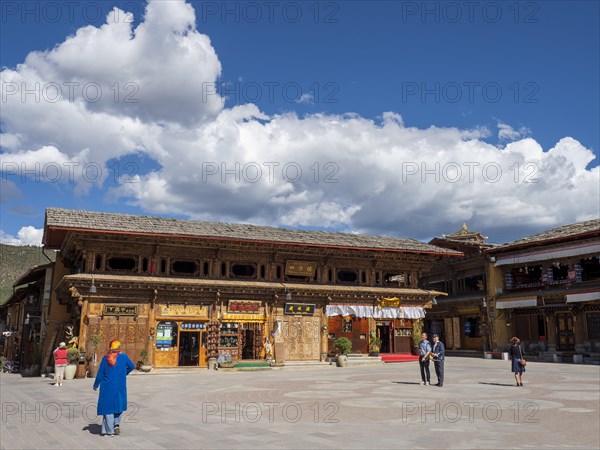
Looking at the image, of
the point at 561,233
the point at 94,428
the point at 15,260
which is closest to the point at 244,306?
the point at 94,428

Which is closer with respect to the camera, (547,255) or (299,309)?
(299,309)

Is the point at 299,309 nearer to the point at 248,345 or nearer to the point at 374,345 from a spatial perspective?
the point at 248,345

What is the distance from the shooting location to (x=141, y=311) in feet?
86.5

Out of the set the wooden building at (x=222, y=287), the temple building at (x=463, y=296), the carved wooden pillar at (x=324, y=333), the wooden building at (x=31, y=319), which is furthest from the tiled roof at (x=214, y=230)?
the temple building at (x=463, y=296)

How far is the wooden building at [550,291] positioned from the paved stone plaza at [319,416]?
16.2 metres

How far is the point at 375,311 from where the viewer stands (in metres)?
32.1

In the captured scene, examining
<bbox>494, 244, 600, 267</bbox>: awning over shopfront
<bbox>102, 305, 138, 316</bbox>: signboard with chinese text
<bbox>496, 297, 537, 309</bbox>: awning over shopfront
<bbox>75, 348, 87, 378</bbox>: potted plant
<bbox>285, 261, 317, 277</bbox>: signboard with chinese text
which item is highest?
<bbox>494, 244, 600, 267</bbox>: awning over shopfront

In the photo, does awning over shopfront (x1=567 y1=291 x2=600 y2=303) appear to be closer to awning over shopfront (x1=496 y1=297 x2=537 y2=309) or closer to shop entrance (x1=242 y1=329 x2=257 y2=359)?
awning over shopfront (x1=496 y1=297 x2=537 y2=309)

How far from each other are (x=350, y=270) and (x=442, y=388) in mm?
16232

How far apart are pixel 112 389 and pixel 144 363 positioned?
666 inches

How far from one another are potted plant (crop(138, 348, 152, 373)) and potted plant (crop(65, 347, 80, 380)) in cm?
312

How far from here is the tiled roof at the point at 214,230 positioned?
25641 mm

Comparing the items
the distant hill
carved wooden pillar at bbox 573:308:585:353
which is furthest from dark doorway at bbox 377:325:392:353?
the distant hill

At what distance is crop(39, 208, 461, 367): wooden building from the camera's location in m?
25.9
